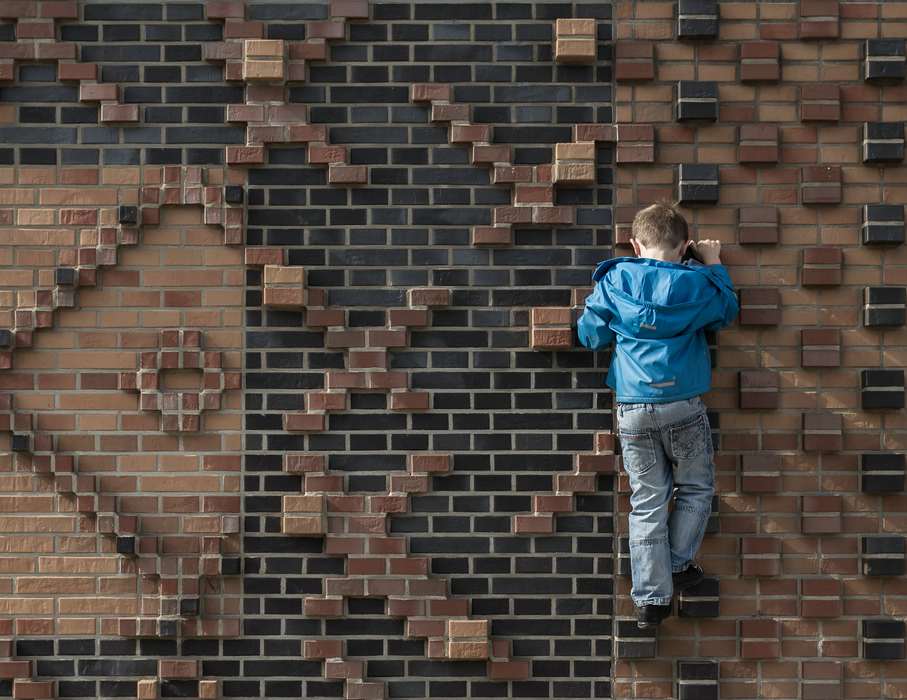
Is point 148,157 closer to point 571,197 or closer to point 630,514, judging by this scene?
point 571,197

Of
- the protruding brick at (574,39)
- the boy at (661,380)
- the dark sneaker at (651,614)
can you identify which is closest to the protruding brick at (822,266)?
the boy at (661,380)

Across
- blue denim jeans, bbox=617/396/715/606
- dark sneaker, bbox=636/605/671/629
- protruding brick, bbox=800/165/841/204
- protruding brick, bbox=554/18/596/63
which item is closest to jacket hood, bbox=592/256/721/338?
blue denim jeans, bbox=617/396/715/606

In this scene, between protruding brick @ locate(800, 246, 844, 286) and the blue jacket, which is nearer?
the blue jacket

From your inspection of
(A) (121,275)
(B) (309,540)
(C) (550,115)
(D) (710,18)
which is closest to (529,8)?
(C) (550,115)

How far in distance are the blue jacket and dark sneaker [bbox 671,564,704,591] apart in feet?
2.32

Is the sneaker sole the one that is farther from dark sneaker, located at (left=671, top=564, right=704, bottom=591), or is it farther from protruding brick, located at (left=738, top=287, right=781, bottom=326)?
protruding brick, located at (left=738, top=287, right=781, bottom=326)

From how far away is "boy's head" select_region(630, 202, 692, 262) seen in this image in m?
4.21

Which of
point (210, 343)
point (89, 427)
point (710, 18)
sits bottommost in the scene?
point (89, 427)

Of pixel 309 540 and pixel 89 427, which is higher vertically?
pixel 89 427

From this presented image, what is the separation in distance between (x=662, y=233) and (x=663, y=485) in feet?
3.22

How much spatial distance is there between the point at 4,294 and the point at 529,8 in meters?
2.49

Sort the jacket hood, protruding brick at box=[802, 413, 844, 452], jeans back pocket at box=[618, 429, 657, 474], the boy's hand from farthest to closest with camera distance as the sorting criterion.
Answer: protruding brick at box=[802, 413, 844, 452]
the boy's hand
jeans back pocket at box=[618, 429, 657, 474]
the jacket hood

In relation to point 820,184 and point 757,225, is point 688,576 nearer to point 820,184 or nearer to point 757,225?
point 757,225

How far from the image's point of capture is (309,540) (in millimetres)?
4492
